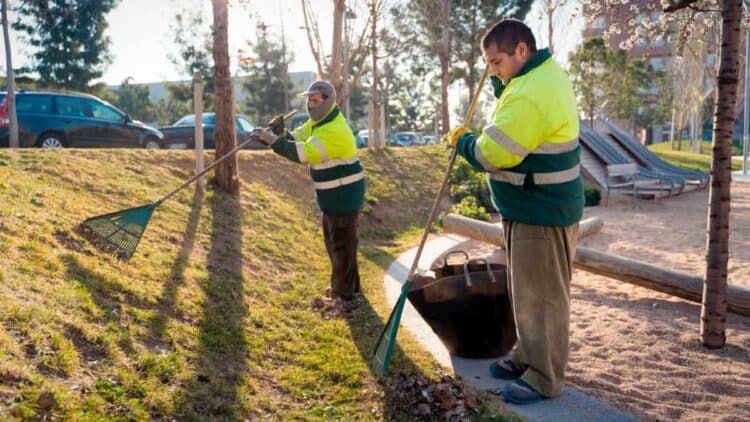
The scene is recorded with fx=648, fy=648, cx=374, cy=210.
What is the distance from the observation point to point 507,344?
14.7 ft

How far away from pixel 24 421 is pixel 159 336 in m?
1.53

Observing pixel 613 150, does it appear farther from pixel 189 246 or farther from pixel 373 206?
pixel 189 246

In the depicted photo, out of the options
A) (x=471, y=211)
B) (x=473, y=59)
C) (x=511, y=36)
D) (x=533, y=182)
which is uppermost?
(x=473, y=59)

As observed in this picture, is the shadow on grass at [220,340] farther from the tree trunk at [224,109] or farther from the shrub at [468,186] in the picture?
the shrub at [468,186]

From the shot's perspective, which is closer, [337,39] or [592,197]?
[337,39]

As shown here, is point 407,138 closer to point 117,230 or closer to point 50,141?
point 50,141

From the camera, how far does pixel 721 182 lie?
4.70 meters

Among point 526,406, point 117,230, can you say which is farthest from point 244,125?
point 526,406

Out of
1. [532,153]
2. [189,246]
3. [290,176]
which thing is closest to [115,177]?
[189,246]

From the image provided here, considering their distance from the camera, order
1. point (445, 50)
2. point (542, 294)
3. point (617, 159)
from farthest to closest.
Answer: point (445, 50) → point (617, 159) → point (542, 294)

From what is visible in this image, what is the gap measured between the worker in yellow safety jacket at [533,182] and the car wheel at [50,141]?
444 inches

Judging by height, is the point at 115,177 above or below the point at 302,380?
above

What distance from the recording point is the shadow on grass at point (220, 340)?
3.61m

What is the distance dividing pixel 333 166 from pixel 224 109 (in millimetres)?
4090
